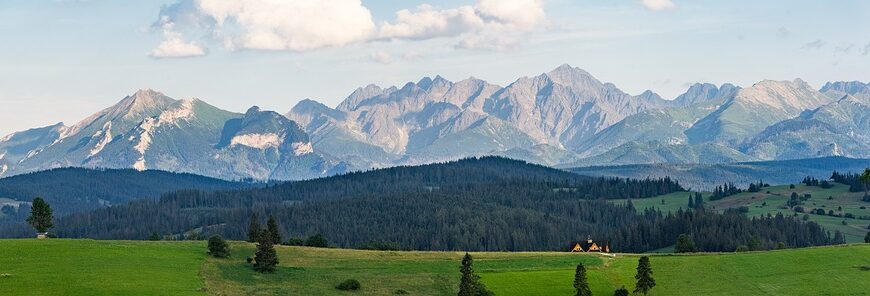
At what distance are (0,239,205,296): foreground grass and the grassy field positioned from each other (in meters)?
0.13

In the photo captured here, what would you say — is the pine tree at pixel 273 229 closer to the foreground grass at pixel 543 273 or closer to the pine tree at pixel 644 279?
the foreground grass at pixel 543 273

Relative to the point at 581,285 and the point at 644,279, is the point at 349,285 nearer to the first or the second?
the point at 581,285

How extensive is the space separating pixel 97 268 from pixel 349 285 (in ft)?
104

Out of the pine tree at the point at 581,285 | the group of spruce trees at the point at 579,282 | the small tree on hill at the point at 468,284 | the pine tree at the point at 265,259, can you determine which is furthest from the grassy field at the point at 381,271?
the pine tree at the point at 581,285

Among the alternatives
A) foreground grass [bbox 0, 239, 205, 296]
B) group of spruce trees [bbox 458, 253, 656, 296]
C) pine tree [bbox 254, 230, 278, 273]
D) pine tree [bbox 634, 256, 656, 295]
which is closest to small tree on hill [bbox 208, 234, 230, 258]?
foreground grass [bbox 0, 239, 205, 296]

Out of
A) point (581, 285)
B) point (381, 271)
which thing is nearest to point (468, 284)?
point (581, 285)

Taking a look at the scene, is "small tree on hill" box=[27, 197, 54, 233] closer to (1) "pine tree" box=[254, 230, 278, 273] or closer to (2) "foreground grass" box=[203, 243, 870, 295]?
(2) "foreground grass" box=[203, 243, 870, 295]

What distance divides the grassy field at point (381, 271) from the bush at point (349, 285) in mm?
1353

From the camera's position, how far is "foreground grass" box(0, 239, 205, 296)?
12194 cm

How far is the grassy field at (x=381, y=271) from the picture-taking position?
12988 cm

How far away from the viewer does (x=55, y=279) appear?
126 meters

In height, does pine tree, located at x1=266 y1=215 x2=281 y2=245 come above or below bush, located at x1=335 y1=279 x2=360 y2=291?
above

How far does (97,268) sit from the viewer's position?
135 meters

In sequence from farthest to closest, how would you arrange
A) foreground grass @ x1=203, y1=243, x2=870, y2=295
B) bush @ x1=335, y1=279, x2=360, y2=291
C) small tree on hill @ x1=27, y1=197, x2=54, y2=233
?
small tree on hill @ x1=27, y1=197, x2=54, y2=233 < foreground grass @ x1=203, y1=243, x2=870, y2=295 < bush @ x1=335, y1=279, x2=360, y2=291
